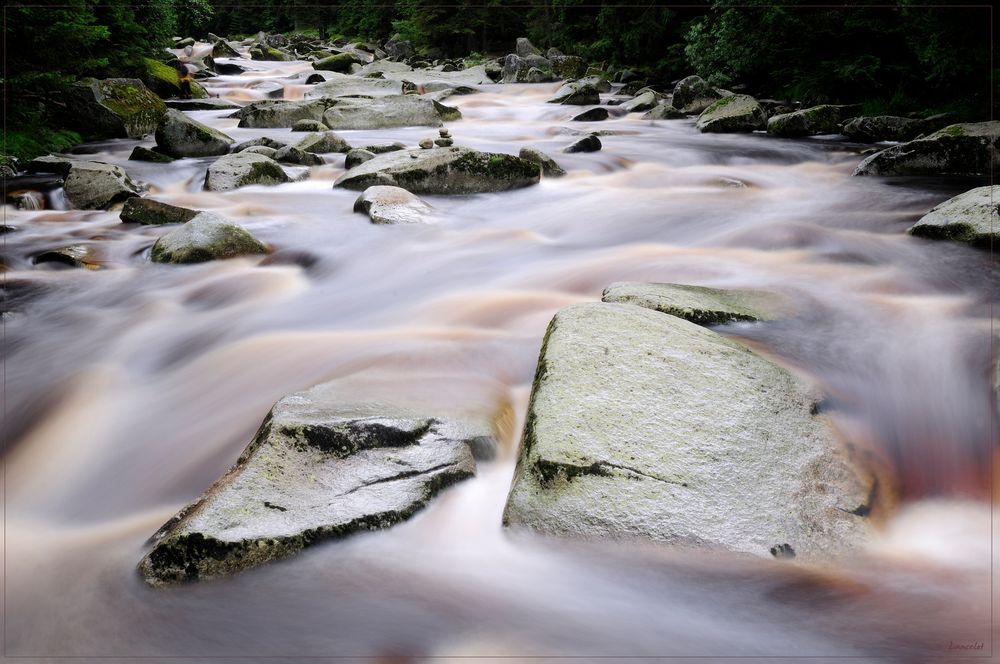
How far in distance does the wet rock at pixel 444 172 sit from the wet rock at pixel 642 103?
852 cm

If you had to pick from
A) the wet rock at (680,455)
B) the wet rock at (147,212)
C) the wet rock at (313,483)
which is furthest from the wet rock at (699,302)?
the wet rock at (147,212)

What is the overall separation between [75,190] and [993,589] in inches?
322

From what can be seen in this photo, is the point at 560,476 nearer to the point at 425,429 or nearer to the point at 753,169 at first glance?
the point at 425,429

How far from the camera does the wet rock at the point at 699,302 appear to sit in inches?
141

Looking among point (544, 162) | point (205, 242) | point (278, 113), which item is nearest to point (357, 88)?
point (278, 113)

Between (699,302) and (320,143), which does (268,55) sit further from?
(699,302)

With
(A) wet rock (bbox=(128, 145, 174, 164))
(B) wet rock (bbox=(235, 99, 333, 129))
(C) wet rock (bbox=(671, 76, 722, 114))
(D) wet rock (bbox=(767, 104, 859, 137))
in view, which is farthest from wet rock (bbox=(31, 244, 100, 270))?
(C) wet rock (bbox=(671, 76, 722, 114))

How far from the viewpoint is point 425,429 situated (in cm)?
255

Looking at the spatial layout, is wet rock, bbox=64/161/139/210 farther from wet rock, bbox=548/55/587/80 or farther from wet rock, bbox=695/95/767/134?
wet rock, bbox=548/55/587/80

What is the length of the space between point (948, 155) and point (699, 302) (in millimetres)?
6009

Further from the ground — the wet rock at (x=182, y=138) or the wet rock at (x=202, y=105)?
the wet rock at (x=202, y=105)

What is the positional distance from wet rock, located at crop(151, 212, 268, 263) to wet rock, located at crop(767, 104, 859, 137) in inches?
356

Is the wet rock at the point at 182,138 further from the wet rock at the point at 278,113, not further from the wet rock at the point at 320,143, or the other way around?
the wet rock at the point at 278,113

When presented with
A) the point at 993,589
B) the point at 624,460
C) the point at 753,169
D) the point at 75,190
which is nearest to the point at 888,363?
the point at 993,589
